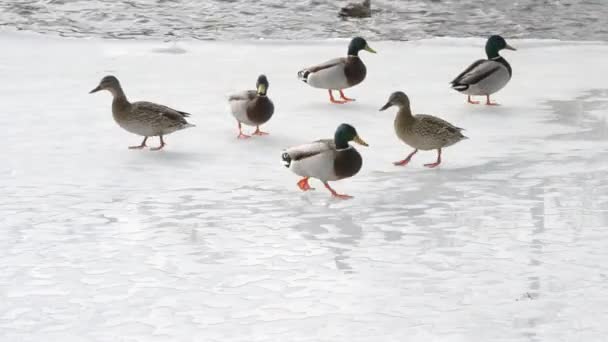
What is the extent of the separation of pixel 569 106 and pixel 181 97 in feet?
16.6

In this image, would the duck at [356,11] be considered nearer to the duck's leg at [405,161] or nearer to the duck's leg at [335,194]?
the duck's leg at [405,161]

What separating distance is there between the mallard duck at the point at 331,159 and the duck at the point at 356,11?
48.4ft

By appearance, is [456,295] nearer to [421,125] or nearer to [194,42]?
[421,125]

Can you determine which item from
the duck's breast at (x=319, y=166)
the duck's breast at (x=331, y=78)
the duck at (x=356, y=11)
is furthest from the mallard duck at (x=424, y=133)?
the duck at (x=356, y=11)

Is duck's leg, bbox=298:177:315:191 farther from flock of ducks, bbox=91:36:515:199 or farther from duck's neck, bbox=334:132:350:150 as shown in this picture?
duck's neck, bbox=334:132:350:150

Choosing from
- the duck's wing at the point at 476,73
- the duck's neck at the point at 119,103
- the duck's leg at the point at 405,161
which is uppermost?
the duck's neck at the point at 119,103

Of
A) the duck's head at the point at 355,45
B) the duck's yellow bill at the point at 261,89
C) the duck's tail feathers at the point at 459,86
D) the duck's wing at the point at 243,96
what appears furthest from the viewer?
the duck's head at the point at 355,45

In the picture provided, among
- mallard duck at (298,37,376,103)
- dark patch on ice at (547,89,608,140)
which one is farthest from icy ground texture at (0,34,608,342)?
mallard duck at (298,37,376,103)

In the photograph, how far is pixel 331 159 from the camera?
1018cm

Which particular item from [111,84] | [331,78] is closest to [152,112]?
[111,84]

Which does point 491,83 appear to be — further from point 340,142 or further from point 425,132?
point 340,142

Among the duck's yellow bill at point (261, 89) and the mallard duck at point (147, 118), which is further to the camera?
the duck's yellow bill at point (261, 89)

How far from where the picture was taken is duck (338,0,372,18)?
81.3ft

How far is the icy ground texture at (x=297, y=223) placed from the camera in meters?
7.25
